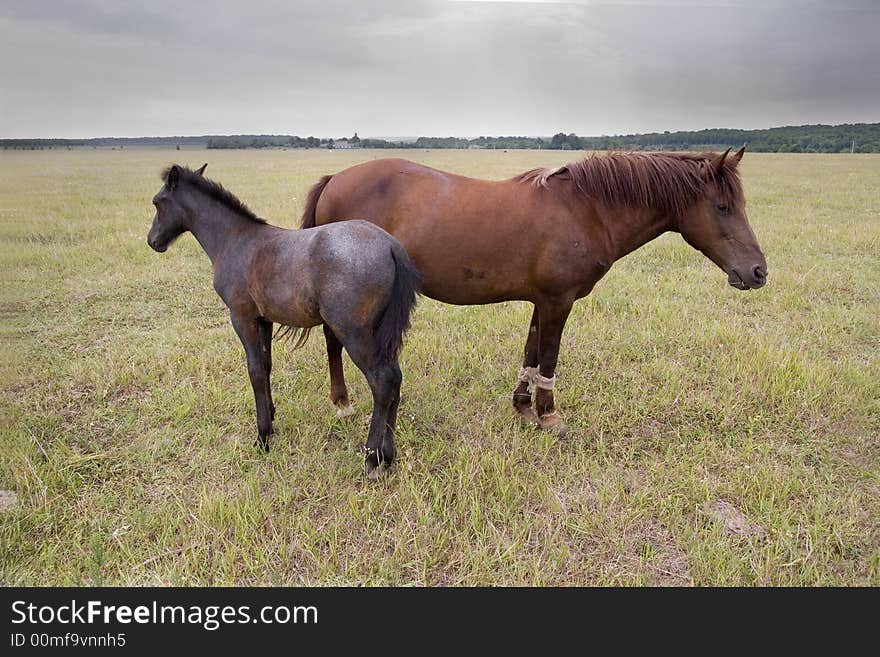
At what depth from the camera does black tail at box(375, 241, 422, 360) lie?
3148 mm

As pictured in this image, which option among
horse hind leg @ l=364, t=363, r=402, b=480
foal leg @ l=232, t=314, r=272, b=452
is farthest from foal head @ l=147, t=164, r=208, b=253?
horse hind leg @ l=364, t=363, r=402, b=480

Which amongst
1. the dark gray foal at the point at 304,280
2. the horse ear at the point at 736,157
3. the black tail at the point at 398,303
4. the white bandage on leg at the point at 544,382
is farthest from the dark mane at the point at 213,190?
the horse ear at the point at 736,157

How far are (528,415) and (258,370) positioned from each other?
2.20 metres

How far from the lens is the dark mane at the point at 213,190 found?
3496mm

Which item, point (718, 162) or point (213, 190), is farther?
point (718, 162)

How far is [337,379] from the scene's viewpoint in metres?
4.33

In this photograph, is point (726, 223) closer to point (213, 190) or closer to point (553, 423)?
point (553, 423)

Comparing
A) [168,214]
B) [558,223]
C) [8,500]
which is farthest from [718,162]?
[8,500]

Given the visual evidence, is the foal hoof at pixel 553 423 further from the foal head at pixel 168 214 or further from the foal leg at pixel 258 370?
the foal head at pixel 168 214

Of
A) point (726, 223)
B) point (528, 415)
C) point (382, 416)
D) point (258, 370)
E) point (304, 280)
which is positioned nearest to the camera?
point (304, 280)

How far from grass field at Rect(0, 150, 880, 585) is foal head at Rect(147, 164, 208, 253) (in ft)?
2.59

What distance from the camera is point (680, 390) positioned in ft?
15.4

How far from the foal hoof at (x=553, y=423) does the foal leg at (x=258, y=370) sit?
2.13 meters

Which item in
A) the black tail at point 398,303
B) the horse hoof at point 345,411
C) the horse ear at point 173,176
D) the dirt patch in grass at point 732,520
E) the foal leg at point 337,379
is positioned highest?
the horse ear at point 173,176
